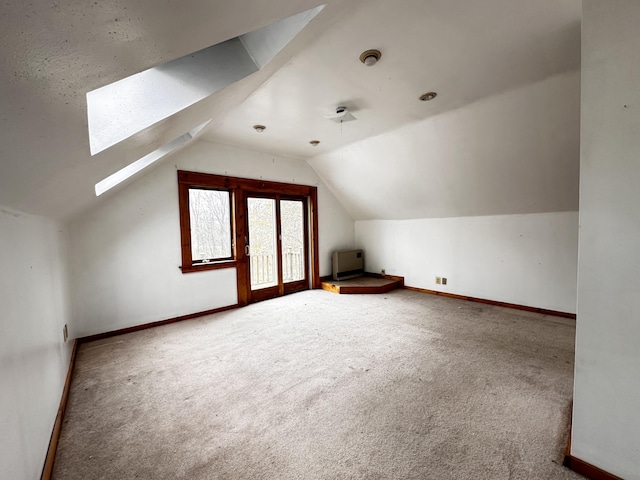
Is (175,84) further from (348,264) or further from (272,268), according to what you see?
(348,264)

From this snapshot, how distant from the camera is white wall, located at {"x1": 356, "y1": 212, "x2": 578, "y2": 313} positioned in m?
3.43

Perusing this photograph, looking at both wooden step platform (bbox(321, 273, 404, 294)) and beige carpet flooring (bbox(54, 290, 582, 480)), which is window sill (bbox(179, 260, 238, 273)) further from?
wooden step platform (bbox(321, 273, 404, 294))

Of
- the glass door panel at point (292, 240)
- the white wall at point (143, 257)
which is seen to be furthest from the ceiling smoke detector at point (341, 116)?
the glass door panel at point (292, 240)

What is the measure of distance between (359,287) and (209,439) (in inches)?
140

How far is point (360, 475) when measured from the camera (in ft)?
4.31

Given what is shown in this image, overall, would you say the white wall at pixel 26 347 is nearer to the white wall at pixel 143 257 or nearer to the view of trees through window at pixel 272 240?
the white wall at pixel 143 257

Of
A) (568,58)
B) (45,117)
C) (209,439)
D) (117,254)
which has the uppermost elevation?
(568,58)

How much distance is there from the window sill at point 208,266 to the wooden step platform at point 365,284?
1873 millimetres

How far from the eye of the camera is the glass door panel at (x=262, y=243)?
4348mm

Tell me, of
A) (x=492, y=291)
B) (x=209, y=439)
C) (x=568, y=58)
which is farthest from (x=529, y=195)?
(x=209, y=439)

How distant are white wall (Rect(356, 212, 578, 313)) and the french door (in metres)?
1.75

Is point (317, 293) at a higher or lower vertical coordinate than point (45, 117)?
lower

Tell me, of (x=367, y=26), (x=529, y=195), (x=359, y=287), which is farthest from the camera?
(x=359, y=287)

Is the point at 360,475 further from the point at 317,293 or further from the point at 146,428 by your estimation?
the point at 317,293
